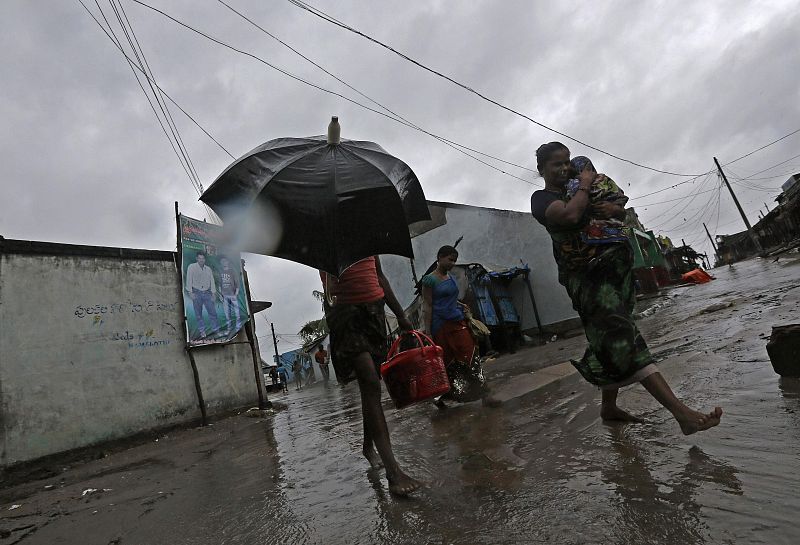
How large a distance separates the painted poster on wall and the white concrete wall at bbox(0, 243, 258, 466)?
0.22 meters

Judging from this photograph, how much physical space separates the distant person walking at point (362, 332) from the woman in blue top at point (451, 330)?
1789 mm

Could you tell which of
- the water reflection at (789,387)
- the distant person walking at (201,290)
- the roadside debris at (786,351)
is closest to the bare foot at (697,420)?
the water reflection at (789,387)

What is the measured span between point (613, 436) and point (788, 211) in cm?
3210

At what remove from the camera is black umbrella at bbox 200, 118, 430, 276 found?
232 cm

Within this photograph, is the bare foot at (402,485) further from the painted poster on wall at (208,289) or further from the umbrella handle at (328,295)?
the painted poster on wall at (208,289)

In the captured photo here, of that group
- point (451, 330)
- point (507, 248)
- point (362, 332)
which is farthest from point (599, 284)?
point (507, 248)

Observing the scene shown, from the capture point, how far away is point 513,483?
1807 millimetres

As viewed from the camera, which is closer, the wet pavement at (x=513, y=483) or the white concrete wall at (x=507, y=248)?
the wet pavement at (x=513, y=483)

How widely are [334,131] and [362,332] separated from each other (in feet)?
3.76

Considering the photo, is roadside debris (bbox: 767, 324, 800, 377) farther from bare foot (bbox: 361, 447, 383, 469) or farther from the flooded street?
bare foot (bbox: 361, 447, 383, 469)

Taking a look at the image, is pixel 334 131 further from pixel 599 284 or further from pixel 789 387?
pixel 789 387

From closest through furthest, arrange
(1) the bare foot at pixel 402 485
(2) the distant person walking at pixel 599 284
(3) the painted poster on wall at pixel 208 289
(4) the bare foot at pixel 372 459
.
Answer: (1) the bare foot at pixel 402 485
(2) the distant person walking at pixel 599 284
(4) the bare foot at pixel 372 459
(3) the painted poster on wall at pixel 208 289

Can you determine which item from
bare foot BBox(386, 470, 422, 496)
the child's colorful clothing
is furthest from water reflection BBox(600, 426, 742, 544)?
the child's colorful clothing

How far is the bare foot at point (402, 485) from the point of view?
1.92 meters
